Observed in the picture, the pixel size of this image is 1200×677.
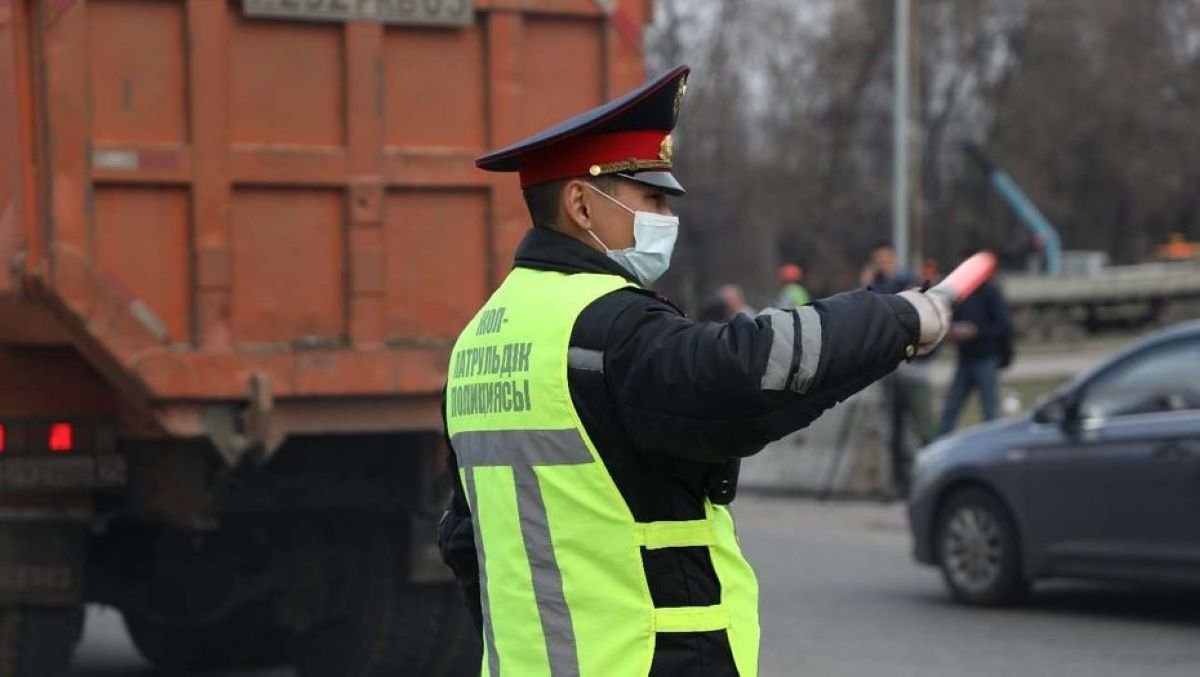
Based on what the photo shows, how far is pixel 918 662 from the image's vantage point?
355 inches

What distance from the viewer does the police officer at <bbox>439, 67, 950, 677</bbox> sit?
284cm

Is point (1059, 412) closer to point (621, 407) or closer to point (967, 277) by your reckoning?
point (967, 277)

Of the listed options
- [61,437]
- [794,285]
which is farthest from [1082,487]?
[794,285]

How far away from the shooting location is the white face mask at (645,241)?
316 centimetres

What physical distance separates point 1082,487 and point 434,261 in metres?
4.38

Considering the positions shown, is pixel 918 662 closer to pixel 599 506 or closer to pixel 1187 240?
pixel 599 506

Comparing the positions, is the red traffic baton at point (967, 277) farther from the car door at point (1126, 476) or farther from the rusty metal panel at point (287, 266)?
the car door at point (1126, 476)

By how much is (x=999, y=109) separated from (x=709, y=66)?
14.9 metres

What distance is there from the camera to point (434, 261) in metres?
7.34

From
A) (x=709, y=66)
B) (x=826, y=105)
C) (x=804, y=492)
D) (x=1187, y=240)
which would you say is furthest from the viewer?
(x=1187, y=240)

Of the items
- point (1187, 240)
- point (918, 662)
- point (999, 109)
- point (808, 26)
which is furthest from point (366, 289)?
point (1187, 240)

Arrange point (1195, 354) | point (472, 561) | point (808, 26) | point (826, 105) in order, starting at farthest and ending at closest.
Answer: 1. point (826, 105)
2. point (808, 26)
3. point (1195, 354)
4. point (472, 561)

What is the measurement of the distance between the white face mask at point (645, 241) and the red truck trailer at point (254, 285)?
3811 mm

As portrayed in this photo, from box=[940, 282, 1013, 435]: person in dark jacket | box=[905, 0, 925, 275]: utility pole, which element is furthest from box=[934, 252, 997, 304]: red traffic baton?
box=[905, 0, 925, 275]: utility pole
